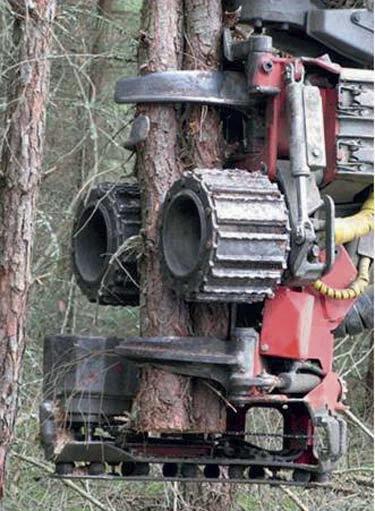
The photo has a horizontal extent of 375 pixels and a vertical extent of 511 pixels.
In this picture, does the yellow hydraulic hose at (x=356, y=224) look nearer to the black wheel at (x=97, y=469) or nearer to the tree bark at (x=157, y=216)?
the tree bark at (x=157, y=216)

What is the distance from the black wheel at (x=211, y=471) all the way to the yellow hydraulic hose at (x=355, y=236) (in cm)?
79

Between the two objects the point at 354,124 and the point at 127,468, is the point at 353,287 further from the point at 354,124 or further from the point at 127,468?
the point at 127,468

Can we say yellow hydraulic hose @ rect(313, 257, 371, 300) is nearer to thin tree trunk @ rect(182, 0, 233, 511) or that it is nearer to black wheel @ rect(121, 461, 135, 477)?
thin tree trunk @ rect(182, 0, 233, 511)

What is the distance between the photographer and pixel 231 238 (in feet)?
16.4

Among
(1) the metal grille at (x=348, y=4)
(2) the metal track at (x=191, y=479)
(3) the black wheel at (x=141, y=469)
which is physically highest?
(1) the metal grille at (x=348, y=4)

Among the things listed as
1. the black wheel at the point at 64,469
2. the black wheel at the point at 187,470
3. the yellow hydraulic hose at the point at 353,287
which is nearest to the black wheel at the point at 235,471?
the black wheel at the point at 187,470

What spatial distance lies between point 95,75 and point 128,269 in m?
3.46

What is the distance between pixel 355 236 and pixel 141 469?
1.14 metres

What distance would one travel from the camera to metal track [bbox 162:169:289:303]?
501 centimetres

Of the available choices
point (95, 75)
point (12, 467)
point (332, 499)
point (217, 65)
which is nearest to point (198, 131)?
point (217, 65)

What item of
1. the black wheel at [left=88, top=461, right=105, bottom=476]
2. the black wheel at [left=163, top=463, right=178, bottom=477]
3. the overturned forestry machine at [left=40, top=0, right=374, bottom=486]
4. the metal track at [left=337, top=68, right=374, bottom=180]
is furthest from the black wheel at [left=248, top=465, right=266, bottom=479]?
the metal track at [left=337, top=68, right=374, bottom=180]

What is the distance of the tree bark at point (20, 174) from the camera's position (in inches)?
220

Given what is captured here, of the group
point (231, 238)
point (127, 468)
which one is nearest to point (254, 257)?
point (231, 238)

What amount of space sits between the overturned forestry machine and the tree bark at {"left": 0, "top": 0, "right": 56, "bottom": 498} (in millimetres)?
169
